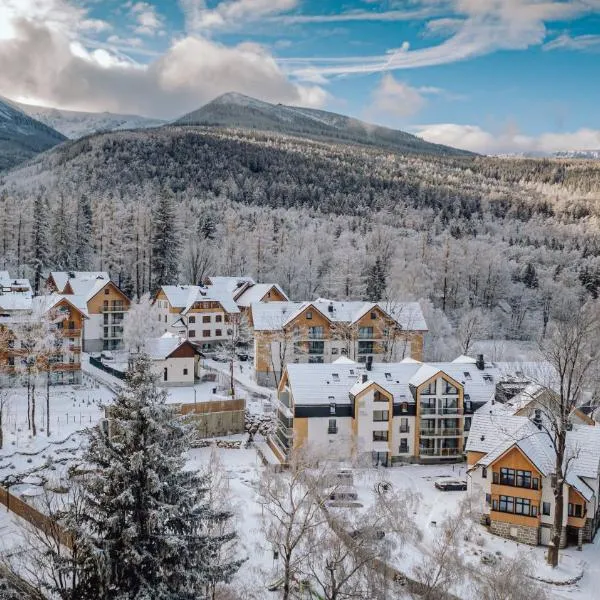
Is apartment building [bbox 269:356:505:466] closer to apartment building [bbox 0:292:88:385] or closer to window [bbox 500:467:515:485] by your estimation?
window [bbox 500:467:515:485]

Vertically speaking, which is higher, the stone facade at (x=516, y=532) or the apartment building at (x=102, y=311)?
the apartment building at (x=102, y=311)

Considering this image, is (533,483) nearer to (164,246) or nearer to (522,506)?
(522,506)

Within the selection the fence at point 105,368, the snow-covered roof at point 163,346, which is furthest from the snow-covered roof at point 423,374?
the fence at point 105,368

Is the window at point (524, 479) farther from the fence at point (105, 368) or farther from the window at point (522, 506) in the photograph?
the fence at point (105, 368)

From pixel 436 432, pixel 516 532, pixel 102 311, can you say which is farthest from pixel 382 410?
pixel 102 311

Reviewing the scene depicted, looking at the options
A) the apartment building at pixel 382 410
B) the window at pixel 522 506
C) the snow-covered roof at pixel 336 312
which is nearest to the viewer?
the window at pixel 522 506

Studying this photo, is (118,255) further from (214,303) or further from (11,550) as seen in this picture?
(11,550)
